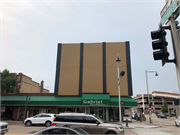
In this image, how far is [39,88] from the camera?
142ft

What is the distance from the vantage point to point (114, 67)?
2853cm

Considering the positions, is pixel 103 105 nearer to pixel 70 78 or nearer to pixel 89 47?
pixel 70 78

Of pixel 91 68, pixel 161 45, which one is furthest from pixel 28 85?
pixel 161 45

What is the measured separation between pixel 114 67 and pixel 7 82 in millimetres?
20906

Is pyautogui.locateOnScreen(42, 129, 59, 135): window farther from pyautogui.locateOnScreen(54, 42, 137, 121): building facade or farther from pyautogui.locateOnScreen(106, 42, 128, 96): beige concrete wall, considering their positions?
pyautogui.locateOnScreen(106, 42, 128, 96): beige concrete wall

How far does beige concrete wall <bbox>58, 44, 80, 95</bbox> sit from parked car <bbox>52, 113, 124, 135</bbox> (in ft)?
57.1

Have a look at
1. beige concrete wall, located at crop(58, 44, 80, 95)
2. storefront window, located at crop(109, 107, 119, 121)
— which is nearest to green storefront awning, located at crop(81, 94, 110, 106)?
storefront window, located at crop(109, 107, 119, 121)

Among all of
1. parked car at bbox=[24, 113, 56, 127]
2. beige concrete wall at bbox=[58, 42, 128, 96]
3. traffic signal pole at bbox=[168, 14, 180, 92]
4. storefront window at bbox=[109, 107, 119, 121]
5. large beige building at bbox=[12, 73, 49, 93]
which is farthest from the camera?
large beige building at bbox=[12, 73, 49, 93]

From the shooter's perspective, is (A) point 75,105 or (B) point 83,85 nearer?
(A) point 75,105

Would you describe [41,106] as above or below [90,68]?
below

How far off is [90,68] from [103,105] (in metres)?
7.79

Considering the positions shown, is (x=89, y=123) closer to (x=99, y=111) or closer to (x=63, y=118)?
(x=63, y=118)

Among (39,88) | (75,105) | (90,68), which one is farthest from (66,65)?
(39,88)

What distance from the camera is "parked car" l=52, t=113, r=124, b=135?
10.0m
